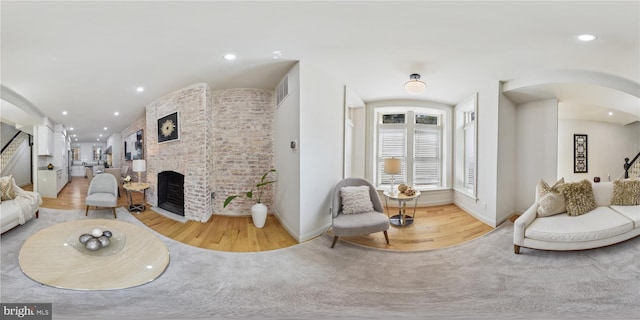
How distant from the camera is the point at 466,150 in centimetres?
154

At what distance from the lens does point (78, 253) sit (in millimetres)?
892

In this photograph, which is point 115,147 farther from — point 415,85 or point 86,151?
point 415,85

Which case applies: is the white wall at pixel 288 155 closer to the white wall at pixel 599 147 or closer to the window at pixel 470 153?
the window at pixel 470 153

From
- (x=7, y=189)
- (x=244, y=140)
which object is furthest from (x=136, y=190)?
(x=244, y=140)

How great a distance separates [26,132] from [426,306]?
6.90 feet

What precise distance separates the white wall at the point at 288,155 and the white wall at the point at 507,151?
74.3 inches

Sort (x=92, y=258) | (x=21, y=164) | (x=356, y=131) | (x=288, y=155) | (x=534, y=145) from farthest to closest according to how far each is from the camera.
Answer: (x=288, y=155), (x=356, y=131), (x=534, y=145), (x=21, y=164), (x=92, y=258)

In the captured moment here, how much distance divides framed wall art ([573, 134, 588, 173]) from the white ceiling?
A: 0.54 ft

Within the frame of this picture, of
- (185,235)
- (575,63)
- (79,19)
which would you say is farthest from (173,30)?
(575,63)

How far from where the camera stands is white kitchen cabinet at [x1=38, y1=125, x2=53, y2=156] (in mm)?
1038

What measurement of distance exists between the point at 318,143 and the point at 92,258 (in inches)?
87.8

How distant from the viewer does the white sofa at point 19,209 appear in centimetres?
87

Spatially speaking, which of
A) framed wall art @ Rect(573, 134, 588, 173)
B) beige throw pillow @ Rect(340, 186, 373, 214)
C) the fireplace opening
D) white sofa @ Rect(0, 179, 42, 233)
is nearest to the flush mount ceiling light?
framed wall art @ Rect(573, 134, 588, 173)

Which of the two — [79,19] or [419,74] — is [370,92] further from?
[79,19]
